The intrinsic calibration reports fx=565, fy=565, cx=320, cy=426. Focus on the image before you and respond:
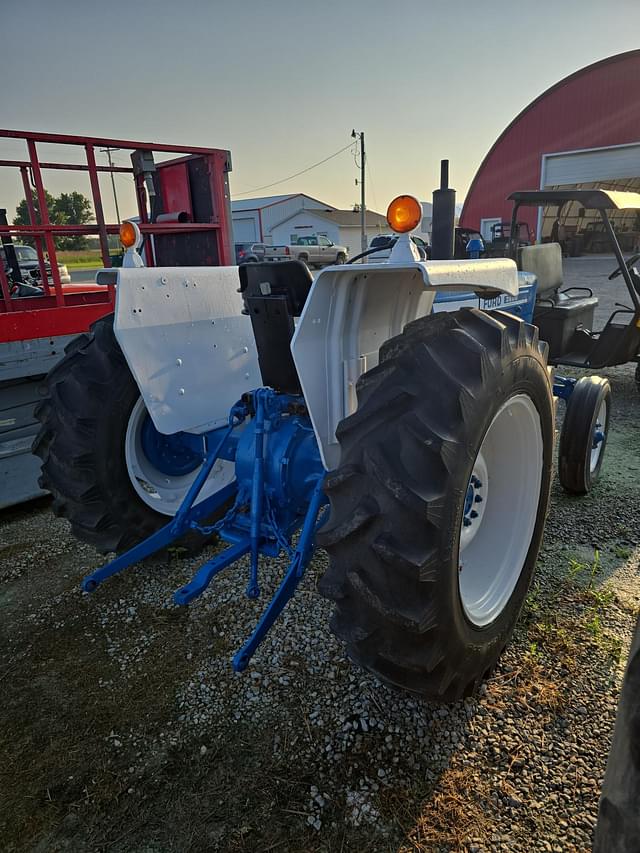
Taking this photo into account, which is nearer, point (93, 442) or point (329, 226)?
point (93, 442)

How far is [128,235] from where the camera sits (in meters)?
2.69

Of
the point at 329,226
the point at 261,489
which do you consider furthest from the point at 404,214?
the point at 329,226

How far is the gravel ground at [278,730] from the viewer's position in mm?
1656

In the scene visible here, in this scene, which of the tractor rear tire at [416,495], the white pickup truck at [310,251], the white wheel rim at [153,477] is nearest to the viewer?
the tractor rear tire at [416,495]

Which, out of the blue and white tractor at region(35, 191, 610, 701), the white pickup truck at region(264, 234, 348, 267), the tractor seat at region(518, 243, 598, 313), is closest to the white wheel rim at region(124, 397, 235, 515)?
the blue and white tractor at region(35, 191, 610, 701)

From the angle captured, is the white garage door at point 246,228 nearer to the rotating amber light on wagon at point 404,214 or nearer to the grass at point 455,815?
the rotating amber light on wagon at point 404,214

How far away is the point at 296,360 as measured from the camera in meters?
1.89

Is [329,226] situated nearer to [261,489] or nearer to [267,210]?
[267,210]

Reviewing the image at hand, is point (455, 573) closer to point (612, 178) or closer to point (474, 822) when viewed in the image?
point (474, 822)

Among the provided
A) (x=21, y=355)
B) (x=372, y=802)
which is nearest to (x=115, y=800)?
(x=372, y=802)

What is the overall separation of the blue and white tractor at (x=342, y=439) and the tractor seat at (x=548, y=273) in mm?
2181

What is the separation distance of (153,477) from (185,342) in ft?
2.32

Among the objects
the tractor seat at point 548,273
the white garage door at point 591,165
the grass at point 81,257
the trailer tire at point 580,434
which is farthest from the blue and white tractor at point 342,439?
the white garage door at point 591,165

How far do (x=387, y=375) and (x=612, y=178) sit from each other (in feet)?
78.8
